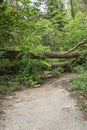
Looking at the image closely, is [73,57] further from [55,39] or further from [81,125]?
[81,125]

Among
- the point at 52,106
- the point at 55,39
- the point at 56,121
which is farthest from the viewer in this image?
the point at 55,39

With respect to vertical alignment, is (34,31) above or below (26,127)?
above

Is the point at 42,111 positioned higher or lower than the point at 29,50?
lower

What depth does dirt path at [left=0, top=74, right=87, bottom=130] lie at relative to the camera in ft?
12.6

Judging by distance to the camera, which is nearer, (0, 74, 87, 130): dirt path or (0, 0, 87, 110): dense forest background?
(0, 74, 87, 130): dirt path

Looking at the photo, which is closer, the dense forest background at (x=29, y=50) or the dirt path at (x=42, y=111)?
the dirt path at (x=42, y=111)

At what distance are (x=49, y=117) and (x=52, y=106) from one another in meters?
0.69

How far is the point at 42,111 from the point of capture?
15.1 ft

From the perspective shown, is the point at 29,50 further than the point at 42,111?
Yes

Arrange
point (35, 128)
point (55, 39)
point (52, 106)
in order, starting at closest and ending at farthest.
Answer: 1. point (35, 128)
2. point (52, 106)
3. point (55, 39)

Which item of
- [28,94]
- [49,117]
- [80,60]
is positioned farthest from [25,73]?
[49,117]

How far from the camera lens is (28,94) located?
20.3 feet

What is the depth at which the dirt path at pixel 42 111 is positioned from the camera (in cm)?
386

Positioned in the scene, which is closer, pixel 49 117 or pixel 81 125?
pixel 81 125
